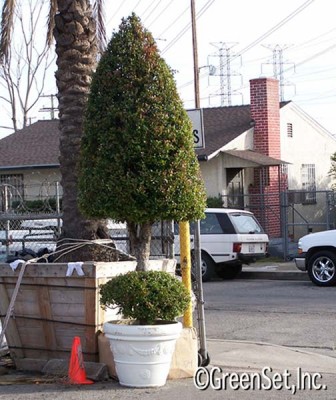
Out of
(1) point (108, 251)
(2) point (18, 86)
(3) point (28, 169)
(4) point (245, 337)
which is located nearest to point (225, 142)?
(3) point (28, 169)

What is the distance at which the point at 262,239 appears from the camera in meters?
19.6

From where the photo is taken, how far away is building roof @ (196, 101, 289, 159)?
26.2m

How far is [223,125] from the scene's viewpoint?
92.9 feet

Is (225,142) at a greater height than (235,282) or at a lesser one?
greater

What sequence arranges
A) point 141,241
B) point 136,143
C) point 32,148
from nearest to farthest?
1. point 136,143
2. point 141,241
3. point 32,148

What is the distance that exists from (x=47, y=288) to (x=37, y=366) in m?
0.83

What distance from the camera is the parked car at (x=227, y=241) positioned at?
754 inches

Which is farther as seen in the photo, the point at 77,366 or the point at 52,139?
the point at 52,139

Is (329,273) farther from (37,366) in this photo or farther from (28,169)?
(28,169)

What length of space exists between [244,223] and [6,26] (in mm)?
8805

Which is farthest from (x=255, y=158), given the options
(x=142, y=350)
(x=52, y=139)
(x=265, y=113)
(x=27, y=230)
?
(x=142, y=350)

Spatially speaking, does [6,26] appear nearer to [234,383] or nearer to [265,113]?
[234,383]

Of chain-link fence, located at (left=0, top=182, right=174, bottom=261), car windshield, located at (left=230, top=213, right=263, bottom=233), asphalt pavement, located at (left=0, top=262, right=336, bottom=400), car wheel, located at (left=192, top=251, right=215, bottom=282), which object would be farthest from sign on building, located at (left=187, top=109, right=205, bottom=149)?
car wheel, located at (left=192, top=251, right=215, bottom=282)

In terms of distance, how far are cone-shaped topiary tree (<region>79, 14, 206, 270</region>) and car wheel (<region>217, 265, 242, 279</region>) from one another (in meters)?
11.4
